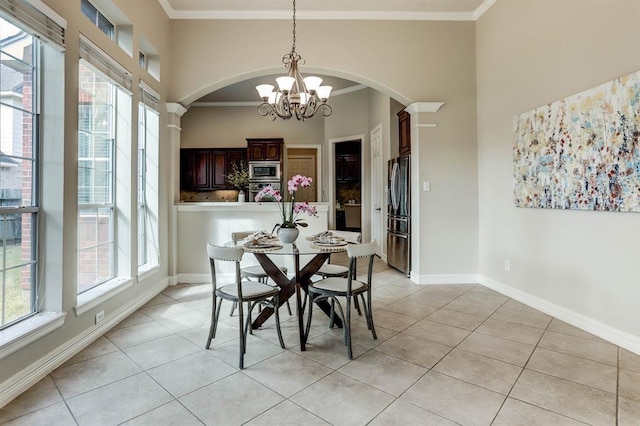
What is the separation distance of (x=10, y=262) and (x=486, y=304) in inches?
157

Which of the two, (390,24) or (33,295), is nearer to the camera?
(33,295)

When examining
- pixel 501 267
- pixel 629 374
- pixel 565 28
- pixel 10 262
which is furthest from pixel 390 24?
pixel 10 262

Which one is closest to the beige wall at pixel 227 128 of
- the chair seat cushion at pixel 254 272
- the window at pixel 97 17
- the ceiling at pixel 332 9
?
the ceiling at pixel 332 9

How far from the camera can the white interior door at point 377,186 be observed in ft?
20.2

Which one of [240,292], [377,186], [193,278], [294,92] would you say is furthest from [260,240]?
[377,186]

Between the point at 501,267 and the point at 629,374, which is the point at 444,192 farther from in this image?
the point at 629,374

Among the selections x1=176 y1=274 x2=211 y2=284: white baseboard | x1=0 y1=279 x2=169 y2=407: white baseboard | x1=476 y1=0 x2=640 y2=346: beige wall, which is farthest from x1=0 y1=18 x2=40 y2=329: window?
x1=476 y1=0 x2=640 y2=346: beige wall

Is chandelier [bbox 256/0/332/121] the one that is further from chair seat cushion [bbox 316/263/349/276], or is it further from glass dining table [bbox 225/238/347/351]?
chair seat cushion [bbox 316/263/349/276]

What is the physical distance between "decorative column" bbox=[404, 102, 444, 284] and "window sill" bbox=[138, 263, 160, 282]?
3226 mm

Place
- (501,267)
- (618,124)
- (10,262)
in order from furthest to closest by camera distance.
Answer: (501,267)
(618,124)
(10,262)

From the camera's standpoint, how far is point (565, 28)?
2969 mm

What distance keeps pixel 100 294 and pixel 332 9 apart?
4.00 metres

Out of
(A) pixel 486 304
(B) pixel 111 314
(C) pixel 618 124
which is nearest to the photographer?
(C) pixel 618 124

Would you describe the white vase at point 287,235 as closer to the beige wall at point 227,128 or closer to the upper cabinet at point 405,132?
the upper cabinet at point 405,132
